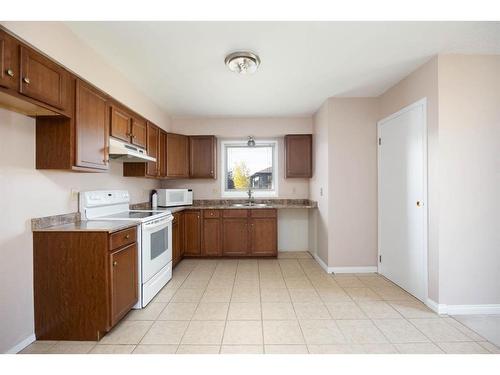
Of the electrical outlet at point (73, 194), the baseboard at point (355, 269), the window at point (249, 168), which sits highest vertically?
the window at point (249, 168)

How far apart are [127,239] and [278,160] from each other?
3.07m

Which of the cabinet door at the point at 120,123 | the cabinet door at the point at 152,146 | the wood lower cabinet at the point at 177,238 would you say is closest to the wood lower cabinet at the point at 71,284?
the cabinet door at the point at 120,123

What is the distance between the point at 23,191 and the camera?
1.69m

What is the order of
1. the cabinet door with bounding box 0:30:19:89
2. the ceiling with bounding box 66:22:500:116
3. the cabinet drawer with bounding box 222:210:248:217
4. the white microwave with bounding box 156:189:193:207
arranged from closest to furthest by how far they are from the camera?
1. the cabinet door with bounding box 0:30:19:89
2. the ceiling with bounding box 66:22:500:116
3. the white microwave with bounding box 156:189:193:207
4. the cabinet drawer with bounding box 222:210:248:217

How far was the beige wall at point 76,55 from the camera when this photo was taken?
1533 millimetres

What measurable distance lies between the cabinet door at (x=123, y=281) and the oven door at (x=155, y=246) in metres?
0.15

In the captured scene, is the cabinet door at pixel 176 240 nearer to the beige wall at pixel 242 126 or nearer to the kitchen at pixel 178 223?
the kitchen at pixel 178 223

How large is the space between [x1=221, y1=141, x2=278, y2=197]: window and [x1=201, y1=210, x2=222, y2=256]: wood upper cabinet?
2.31ft

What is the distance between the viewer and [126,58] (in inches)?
88.3

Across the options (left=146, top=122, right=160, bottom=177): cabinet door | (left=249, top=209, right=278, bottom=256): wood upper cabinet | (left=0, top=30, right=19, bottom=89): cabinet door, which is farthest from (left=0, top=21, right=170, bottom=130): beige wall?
(left=249, top=209, right=278, bottom=256): wood upper cabinet

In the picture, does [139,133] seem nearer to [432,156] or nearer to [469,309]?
[432,156]

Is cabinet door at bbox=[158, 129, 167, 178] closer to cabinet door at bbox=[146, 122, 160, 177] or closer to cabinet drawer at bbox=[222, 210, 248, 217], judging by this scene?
cabinet door at bbox=[146, 122, 160, 177]

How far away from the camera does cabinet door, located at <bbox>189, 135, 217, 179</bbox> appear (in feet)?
13.6

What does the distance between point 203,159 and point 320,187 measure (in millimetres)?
2050
